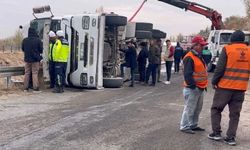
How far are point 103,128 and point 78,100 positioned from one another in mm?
3888

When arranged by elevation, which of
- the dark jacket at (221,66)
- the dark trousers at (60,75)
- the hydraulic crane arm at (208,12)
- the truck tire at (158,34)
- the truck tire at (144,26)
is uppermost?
the hydraulic crane arm at (208,12)

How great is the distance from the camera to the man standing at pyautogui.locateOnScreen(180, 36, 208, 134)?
8391mm

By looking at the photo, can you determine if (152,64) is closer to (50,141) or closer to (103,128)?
(103,128)

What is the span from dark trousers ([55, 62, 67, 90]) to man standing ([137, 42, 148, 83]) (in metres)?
4.21

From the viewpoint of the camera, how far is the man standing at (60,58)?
13.9 m

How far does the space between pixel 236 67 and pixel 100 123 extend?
9.23 ft

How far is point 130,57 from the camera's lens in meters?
16.5

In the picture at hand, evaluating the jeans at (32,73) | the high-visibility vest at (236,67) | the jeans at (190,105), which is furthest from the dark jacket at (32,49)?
the high-visibility vest at (236,67)

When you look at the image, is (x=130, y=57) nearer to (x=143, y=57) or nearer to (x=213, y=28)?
(x=143, y=57)

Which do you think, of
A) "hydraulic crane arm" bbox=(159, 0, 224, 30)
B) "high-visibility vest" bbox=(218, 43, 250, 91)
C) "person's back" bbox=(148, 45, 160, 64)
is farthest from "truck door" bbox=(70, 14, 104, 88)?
"hydraulic crane arm" bbox=(159, 0, 224, 30)

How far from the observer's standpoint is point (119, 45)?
16.5 meters

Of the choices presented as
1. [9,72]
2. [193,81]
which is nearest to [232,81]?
[193,81]

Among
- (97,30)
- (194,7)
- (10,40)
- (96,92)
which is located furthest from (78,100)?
(10,40)

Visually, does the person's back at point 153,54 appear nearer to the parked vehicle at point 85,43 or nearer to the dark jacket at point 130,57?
the dark jacket at point 130,57
